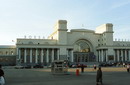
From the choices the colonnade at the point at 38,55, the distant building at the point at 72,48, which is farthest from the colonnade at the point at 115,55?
the colonnade at the point at 38,55

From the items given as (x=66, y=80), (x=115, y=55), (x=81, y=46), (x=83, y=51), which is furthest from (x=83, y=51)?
(x=66, y=80)

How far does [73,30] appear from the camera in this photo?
308ft

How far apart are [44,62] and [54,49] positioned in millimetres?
7503

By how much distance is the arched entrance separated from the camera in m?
94.7

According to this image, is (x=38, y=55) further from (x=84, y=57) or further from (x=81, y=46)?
(x=84, y=57)

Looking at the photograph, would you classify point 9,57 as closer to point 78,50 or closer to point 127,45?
point 78,50

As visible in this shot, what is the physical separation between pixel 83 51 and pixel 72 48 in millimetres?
9034

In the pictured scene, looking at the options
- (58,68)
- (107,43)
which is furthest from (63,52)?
(58,68)

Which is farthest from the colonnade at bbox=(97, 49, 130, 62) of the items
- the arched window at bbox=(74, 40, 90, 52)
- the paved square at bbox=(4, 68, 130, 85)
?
the paved square at bbox=(4, 68, 130, 85)

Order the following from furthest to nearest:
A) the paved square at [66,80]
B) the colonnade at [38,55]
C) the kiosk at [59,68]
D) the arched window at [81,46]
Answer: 1. the arched window at [81,46]
2. the colonnade at [38,55]
3. the kiosk at [59,68]
4. the paved square at [66,80]

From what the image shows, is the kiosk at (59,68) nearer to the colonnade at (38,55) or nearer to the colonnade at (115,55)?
the colonnade at (38,55)

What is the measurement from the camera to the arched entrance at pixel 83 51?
94.7 metres

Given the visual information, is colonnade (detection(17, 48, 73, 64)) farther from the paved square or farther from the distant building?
the paved square

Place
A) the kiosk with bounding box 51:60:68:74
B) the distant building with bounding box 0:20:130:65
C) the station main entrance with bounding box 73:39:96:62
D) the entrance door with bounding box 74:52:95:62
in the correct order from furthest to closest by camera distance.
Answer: the station main entrance with bounding box 73:39:96:62 → the entrance door with bounding box 74:52:95:62 → the distant building with bounding box 0:20:130:65 → the kiosk with bounding box 51:60:68:74
